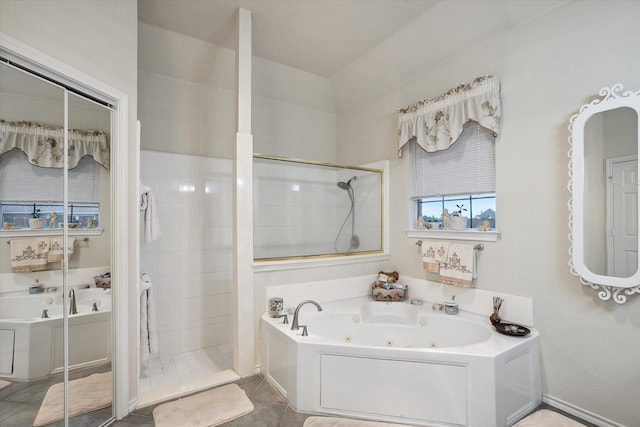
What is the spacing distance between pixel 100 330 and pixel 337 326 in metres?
1.74

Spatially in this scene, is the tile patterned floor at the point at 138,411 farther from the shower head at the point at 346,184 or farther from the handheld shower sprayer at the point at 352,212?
the shower head at the point at 346,184

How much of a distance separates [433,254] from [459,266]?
0.86 ft

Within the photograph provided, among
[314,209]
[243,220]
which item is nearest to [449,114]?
[314,209]

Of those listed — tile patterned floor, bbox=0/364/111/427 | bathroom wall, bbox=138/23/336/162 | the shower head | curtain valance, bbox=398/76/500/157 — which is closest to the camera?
tile patterned floor, bbox=0/364/111/427

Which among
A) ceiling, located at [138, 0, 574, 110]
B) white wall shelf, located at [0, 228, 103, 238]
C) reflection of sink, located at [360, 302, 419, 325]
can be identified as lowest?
reflection of sink, located at [360, 302, 419, 325]

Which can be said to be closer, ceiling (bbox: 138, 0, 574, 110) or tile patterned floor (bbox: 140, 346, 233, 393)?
ceiling (bbox: 138, 0, 574, 110)

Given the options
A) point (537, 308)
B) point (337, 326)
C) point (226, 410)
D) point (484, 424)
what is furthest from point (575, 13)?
point (226, 410)

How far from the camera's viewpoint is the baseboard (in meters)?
1.86

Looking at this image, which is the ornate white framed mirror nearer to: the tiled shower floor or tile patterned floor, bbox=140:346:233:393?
the tiled shower floor

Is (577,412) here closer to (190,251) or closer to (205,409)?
(205,409)

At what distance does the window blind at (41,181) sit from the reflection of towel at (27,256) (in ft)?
0.64

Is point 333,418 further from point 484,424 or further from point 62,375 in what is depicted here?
point 62,375

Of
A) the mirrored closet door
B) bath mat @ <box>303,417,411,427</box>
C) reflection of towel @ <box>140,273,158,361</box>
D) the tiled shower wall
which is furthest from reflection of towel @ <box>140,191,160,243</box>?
bath mat @ <box>303,417,411,427</box>

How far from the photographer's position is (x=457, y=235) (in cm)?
266
